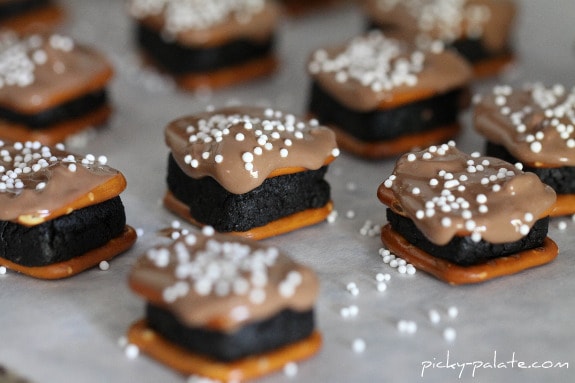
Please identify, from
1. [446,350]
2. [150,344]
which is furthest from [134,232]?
[446,350]

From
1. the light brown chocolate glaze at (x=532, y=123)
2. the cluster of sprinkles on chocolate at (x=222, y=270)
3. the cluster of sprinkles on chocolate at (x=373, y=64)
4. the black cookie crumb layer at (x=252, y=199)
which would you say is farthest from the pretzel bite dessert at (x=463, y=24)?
the cluster of sprinkles on chocolate at (x=222, y=270)

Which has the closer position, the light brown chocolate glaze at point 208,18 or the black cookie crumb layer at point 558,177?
the black cookie crumb layer at point 558,177

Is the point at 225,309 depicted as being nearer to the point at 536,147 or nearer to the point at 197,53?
the point at 536,147

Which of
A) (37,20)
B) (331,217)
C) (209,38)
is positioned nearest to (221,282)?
(331,217)

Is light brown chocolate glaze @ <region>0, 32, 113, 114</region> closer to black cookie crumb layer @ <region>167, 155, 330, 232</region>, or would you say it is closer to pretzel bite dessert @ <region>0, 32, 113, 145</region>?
pretzel bite dessert @ <region>0, 32, 113, 145</region>

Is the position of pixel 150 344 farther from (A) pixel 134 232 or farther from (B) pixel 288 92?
(B) pixel 288 92

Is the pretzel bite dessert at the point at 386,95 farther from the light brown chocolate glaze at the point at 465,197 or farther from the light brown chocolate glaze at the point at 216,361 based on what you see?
the light brown chocolate glaze at the point at 216,361
